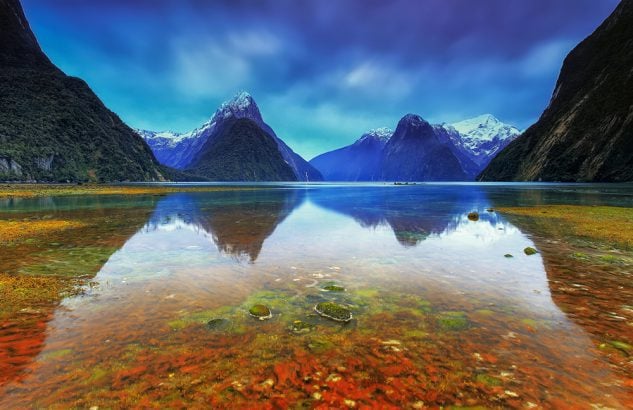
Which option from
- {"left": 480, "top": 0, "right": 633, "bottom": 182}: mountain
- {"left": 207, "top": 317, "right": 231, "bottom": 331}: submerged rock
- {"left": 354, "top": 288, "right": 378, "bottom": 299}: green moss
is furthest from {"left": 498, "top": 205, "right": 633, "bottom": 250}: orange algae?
{"left": 480, "top": 0, "right": 633, "bottom": 182}: mountain

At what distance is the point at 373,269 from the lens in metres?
16.6

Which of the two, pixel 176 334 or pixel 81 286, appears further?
pixel 81 286

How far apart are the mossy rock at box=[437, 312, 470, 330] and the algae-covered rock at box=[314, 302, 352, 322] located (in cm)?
289

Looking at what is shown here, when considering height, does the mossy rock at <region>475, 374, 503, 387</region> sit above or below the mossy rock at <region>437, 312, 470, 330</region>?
above

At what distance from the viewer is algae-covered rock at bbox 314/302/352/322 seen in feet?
34.2

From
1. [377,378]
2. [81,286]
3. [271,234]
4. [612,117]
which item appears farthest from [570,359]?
[612,117]

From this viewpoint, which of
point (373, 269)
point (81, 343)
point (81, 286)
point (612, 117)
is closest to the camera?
point (81, 343)

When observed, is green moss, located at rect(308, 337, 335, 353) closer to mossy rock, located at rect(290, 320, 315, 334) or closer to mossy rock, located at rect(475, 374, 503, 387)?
mossy rock, located at rect(290, 320, 315, 334)

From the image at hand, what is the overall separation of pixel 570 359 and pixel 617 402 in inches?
64.8

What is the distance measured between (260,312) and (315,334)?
2313 mm

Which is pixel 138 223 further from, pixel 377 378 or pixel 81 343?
pixel 377 378

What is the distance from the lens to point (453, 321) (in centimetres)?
1016

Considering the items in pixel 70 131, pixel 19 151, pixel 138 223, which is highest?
pixel 70 131

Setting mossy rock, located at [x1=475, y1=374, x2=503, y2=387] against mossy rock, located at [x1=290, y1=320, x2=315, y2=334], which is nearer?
mossy rock, located at [x1=475, y1=374, x2=503, y2=387]
